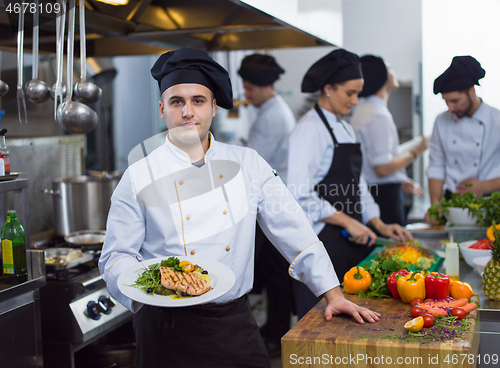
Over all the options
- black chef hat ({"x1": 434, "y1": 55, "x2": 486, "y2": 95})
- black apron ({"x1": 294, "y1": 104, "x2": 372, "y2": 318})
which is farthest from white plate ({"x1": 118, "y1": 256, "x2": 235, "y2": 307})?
black chef hat ({"x1": 434, "y1": 55, "x2": 486, "y2": 95})

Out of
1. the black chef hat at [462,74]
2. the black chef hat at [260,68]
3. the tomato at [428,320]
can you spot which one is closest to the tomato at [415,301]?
the tomato at [428,320]

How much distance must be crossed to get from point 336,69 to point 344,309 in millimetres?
1232

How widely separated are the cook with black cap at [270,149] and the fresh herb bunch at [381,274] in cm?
134

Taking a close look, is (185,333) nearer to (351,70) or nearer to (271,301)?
(351,70)

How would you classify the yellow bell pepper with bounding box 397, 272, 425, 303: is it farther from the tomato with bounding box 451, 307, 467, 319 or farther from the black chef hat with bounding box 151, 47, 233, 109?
the black chef hat with bounding box 151, 47, 233, 109

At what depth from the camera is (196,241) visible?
1.48 metres

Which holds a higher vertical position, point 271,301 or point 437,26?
point 437,26

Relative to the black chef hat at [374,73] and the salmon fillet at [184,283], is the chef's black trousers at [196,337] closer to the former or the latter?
the salmon fillet at [184,283]

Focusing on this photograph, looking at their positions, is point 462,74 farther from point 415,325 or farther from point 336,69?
point 415,325

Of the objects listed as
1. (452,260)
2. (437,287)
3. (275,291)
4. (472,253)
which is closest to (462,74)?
(472,253)

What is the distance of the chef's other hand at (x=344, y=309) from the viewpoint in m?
1.40

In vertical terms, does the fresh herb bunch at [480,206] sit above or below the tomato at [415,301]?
above

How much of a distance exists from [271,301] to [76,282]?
151 centimetres

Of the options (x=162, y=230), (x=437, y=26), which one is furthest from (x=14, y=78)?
(x=437, y=26)
